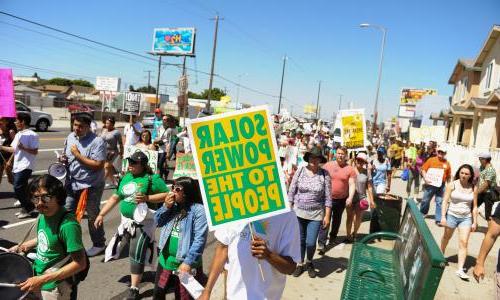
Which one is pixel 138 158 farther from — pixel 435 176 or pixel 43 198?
pixel 435 176

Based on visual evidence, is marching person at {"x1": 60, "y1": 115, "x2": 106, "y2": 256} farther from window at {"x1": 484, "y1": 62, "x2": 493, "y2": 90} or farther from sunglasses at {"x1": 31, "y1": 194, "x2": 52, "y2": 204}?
window at {"x1": 484, "y1": 62, "x2": 493, "y2": 90}

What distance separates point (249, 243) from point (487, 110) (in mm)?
19926

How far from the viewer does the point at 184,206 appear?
3672 millimetres

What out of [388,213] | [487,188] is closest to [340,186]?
[388,213]

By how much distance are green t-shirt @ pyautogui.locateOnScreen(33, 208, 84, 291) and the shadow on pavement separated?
3699 millimetres

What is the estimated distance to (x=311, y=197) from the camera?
208 inches

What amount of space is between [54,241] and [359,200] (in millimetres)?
5339

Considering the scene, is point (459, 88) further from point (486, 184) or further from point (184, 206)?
point (184, 206)

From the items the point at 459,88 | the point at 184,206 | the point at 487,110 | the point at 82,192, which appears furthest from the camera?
the point at 459,88

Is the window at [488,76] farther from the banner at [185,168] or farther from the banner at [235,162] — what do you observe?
the banner at [235,162]

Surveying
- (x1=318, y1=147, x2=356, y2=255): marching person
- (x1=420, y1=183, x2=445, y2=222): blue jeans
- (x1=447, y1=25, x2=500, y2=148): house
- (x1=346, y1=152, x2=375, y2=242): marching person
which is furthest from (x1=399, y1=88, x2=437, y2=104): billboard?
(x1=318, y1=147, x2=356, y2=255): marching person

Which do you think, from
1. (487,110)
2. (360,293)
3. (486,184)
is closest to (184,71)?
(487,110)

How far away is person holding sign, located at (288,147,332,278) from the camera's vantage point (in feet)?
17.4

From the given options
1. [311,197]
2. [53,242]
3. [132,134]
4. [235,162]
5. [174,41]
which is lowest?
[53,242]
